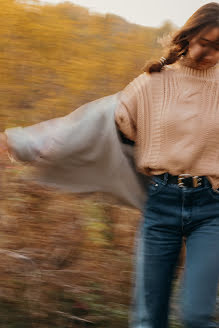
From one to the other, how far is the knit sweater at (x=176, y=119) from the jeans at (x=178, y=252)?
92 millimetres

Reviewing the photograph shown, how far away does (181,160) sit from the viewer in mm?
2383

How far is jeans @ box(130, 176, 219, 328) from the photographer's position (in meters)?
2.29

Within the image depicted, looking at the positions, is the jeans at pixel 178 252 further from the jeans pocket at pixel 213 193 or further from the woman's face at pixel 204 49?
the woman's face at pixel 204 49

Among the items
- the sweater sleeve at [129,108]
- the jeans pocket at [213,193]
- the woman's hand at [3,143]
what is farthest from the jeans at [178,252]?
the woman's hand at [3,143]

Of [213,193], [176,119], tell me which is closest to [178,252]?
[213,193]

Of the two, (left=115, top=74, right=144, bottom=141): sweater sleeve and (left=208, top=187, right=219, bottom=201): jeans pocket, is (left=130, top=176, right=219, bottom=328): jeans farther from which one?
(left=115, top=74, right=144, bottom=141): sweater sleeve

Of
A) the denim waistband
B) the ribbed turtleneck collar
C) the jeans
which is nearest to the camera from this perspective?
the jeans

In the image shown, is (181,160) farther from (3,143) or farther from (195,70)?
(3,143)

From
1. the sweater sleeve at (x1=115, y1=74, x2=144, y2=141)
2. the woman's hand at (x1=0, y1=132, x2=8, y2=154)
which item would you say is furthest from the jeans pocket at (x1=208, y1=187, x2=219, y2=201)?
the woman's hand at (x1=0, y1=132, x2=8, y2=154)

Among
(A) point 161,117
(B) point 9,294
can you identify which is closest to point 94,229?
(B) point 9,294

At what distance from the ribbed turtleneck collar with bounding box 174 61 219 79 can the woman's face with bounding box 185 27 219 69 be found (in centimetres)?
3

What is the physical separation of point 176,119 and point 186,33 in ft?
1.44

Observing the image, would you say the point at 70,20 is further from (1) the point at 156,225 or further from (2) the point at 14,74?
(1) the point at 156,225

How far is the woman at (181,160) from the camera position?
2.34m
